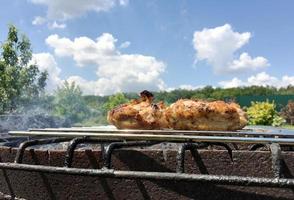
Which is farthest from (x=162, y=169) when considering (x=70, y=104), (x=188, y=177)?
(x=70, y=104)

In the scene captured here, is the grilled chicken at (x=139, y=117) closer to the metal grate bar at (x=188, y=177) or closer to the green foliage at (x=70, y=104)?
the metal grate bar at (x=188, y=177)

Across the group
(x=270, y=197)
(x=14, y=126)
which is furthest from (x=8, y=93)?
(x=270, y=197)

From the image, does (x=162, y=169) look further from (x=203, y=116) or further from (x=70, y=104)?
(x=70, y=104)

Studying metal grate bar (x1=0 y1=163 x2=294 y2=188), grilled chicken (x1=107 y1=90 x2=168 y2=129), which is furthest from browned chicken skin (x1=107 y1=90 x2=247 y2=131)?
metal grate bar (x1=0 y1=163 x2=294 y2=188)

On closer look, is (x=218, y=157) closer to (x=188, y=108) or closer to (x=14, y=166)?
(x=14, y=166)

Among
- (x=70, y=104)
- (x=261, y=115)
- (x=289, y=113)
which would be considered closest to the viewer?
(x=261, y=115)

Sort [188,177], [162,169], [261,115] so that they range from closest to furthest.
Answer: [188,177] < [162,169] < [261,115]
